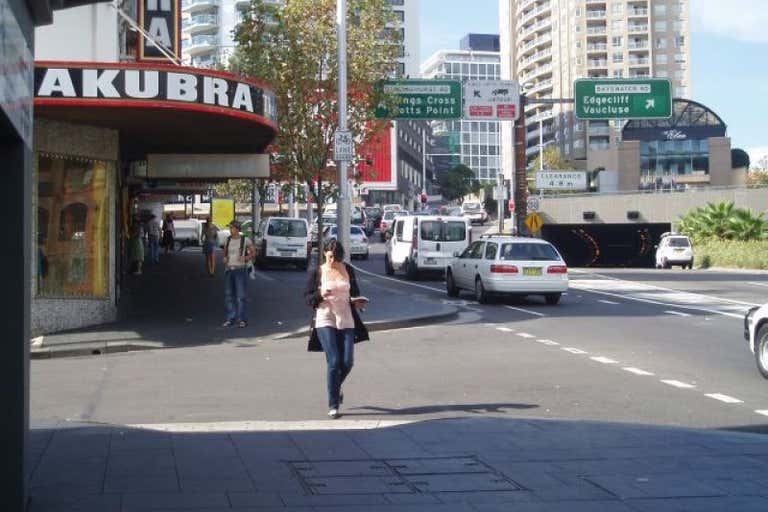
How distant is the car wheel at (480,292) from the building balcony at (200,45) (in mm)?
82819

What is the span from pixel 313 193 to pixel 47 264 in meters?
12.3

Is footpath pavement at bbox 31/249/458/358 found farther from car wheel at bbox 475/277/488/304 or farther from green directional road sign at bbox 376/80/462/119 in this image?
green directional road sign at bbox 376/80/462/119

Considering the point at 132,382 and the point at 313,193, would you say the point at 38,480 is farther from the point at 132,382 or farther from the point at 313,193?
the point at 313,193

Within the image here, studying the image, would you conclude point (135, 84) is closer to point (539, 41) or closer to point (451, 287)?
point (451, 287)

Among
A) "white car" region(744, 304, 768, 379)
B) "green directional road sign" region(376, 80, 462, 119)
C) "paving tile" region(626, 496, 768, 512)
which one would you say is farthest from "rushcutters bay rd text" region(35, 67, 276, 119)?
"green directional road sign" region(376, 80, 462, 119)

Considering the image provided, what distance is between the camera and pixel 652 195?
65.6m

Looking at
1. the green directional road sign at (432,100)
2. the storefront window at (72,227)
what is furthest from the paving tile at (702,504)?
the green directional road sign at (432,100)

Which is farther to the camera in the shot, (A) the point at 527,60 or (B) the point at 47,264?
(A) the point at 527,60

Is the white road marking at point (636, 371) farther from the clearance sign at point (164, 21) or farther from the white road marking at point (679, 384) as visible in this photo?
the clearance sign at point (164, 21)

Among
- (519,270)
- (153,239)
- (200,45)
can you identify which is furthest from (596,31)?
(519,270)

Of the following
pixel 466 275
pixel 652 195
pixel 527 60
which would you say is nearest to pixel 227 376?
pixel 466 275

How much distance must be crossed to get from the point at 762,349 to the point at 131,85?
9.67 meters

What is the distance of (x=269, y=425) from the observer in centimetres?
941

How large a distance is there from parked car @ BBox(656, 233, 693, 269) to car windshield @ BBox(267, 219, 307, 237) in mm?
16650
